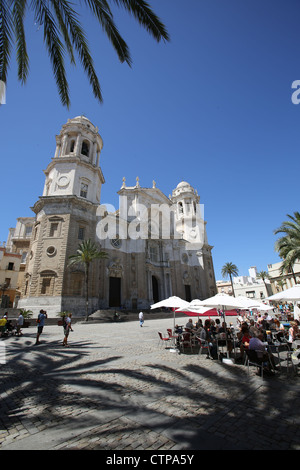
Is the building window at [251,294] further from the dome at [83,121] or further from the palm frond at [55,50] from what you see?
the palm frond at [55,50]

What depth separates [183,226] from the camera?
49.2 meters

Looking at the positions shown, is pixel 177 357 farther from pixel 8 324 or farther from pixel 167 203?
pixel 167 203

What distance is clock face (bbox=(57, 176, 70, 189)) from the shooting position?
2859 centimetres

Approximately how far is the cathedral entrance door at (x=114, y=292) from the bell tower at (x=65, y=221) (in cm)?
382

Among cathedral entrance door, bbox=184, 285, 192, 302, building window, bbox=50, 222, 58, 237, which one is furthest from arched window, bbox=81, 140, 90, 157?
cathedral entrance door, bbox=184, 285, 192, 302

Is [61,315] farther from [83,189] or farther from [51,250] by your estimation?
[83,189]

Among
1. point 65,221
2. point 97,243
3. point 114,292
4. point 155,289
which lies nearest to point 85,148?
point 65,221

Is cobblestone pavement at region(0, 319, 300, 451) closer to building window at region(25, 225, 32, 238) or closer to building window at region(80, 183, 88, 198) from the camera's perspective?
building window at region(80, 183, 88, 198)

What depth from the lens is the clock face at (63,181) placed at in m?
28.6

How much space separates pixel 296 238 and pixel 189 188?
3347 centimetres

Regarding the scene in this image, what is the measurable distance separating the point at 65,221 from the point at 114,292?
11556 mm

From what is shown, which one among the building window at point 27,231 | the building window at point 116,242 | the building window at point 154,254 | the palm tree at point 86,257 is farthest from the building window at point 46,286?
the building window at point 27,231

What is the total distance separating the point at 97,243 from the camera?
2823 cm

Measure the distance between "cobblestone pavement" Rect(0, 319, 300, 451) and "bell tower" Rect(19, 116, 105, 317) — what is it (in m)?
16.5
